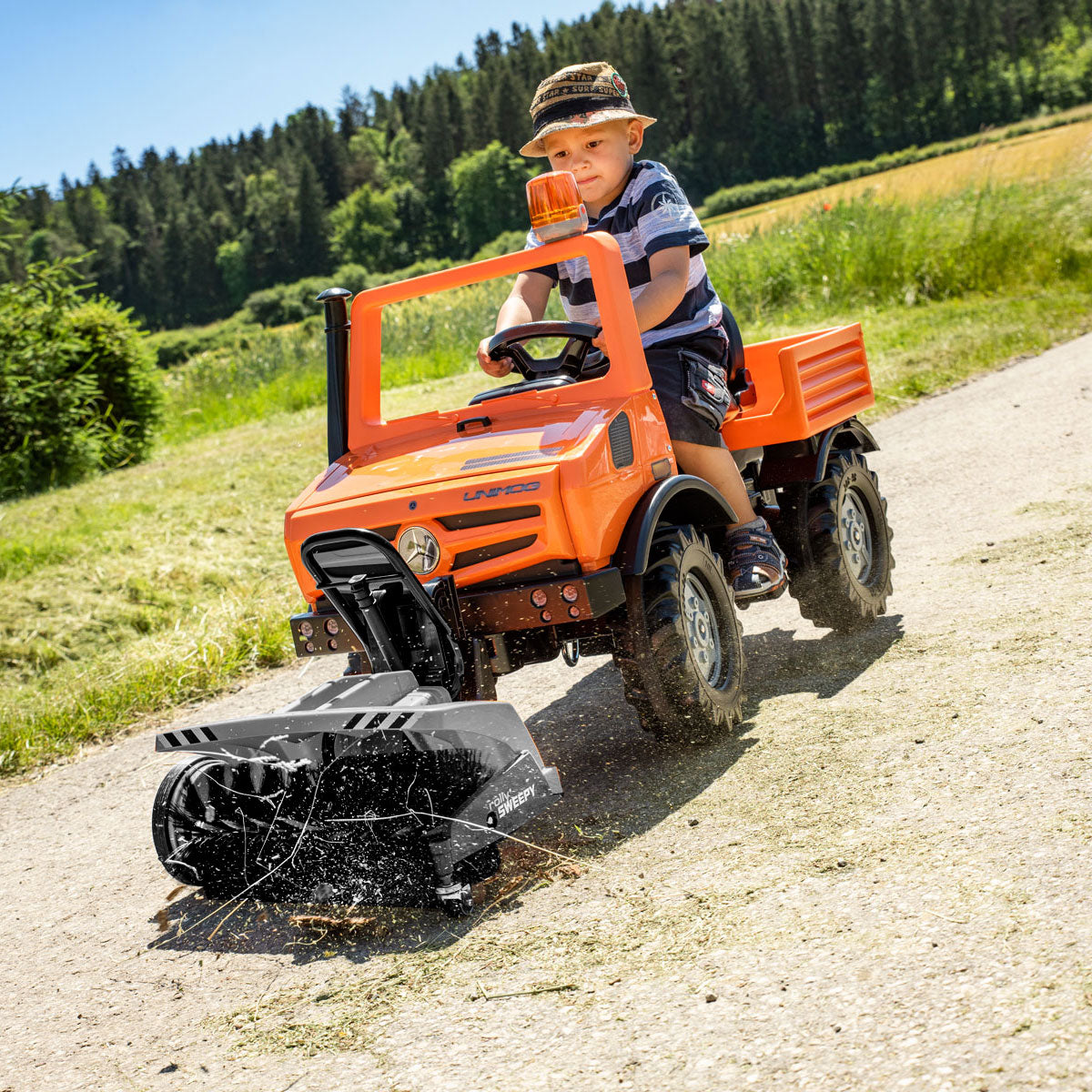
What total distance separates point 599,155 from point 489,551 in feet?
5.62

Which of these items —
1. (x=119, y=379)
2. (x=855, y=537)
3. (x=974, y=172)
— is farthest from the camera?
(x=974, y=172)

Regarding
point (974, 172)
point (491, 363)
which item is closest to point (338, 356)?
point (491, 363)

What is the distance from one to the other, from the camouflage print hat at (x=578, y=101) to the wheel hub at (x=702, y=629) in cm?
172

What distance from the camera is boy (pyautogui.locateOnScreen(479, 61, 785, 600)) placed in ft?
14.3

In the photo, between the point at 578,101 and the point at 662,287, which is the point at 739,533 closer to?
the point at 662,287

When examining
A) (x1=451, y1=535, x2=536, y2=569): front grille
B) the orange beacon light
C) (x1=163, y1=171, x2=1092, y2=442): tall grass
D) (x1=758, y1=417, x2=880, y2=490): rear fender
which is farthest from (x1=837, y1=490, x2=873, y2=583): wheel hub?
(x1=163, y1=171, x2=1092, y2=442): tall grass

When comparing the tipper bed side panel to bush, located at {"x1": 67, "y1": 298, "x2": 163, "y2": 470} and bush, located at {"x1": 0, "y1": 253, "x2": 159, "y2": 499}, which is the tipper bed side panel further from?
bush, located at {"x1": 67, "y1": 298, "x2": 163, "y2": 470}

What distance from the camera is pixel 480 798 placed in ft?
10.7

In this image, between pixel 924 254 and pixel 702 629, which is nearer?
pixel 702 629

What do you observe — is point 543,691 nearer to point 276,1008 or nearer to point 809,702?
point 809,702

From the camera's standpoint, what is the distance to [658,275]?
4.37 meters

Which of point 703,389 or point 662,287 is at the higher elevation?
point 662,287

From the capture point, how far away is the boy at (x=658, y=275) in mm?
4371

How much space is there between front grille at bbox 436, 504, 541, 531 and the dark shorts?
0.92 meters
